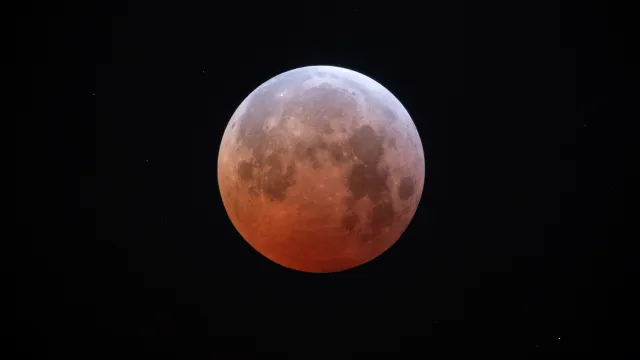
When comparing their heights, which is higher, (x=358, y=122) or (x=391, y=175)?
(x=358, y=122)

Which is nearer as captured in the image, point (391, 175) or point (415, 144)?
point (391, 175)

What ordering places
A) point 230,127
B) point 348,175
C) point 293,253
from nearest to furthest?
point 348,175 → point 293,253 → point 230,127

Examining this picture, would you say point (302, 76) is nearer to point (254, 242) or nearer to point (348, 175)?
point (348, 175)

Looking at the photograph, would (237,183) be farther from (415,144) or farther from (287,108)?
(415,144)

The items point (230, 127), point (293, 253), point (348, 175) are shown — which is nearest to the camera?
point (348, 175)

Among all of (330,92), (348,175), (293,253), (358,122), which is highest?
(330,92)

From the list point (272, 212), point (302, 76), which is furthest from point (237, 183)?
point (302, 76)
